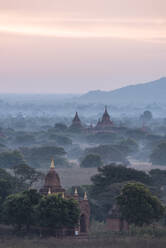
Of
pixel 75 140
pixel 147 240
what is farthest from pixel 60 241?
pixel 75 140

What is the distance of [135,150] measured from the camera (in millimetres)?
137875

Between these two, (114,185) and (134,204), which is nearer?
(134,204)

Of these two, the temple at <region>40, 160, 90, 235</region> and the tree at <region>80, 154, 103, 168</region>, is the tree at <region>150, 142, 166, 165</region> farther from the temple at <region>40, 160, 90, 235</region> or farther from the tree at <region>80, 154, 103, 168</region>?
the temple at <region>40, 160, 90, 235</region>

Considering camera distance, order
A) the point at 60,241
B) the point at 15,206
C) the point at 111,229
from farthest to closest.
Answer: the point at 111,229, the point at 15,206, the point at 60,241

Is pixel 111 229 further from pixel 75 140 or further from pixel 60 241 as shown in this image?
pixel 75 140

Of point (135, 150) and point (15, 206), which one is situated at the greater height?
point (135, 150)

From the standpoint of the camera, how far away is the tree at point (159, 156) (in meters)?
118

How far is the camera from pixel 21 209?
156 ft

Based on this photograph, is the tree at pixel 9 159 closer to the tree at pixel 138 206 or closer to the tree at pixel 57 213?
the tree at pixel 138 206

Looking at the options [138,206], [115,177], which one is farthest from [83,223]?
[115,177]

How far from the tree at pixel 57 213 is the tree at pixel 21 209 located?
1130mm

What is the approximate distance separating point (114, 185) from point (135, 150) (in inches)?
3172

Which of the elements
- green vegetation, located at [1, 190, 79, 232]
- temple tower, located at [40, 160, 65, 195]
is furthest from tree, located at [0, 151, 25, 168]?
green vegetation, located at [1, 190, 79, 232]

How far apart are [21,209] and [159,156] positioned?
73.1 meters
